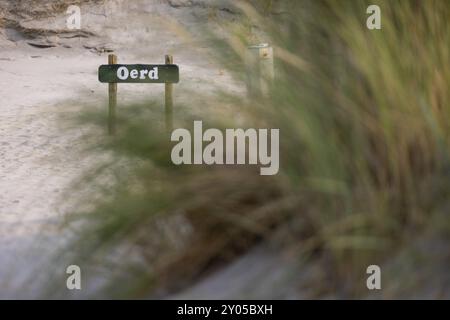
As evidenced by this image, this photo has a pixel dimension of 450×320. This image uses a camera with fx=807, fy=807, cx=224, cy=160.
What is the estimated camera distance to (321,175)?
7.96ft

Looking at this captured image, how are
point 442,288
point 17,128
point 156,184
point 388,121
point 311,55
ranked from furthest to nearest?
point 17,128 < point 311,55 < point 156,184 < point 388,121 < point 442,288

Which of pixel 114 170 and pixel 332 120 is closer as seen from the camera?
pixel 332 120

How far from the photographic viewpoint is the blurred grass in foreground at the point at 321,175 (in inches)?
94.2

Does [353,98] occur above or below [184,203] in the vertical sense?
above

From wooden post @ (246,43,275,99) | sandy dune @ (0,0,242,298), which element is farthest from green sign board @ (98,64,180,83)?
wooden post @ (246,43,275,99)

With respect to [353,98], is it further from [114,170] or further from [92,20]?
[92,20]

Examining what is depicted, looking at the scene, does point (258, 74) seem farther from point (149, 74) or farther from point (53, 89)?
point (53, 89)

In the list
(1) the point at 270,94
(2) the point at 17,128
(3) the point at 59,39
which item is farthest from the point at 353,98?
(3) the point at 59,39

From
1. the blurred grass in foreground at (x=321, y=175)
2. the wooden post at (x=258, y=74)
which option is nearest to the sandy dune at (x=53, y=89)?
the wooden post at (x=258, y=74)

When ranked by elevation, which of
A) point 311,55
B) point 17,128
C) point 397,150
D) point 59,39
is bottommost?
point 397,150

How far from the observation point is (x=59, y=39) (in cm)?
1377

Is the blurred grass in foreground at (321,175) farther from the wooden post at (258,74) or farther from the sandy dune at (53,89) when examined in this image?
the sandy dune at (53,89)

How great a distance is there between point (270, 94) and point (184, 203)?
47 cm

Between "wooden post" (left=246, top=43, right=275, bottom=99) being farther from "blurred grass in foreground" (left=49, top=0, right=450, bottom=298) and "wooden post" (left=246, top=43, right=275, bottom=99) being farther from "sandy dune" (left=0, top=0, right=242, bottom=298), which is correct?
"sandy dune" (left=0, top=0, right=242, bottom=298)
